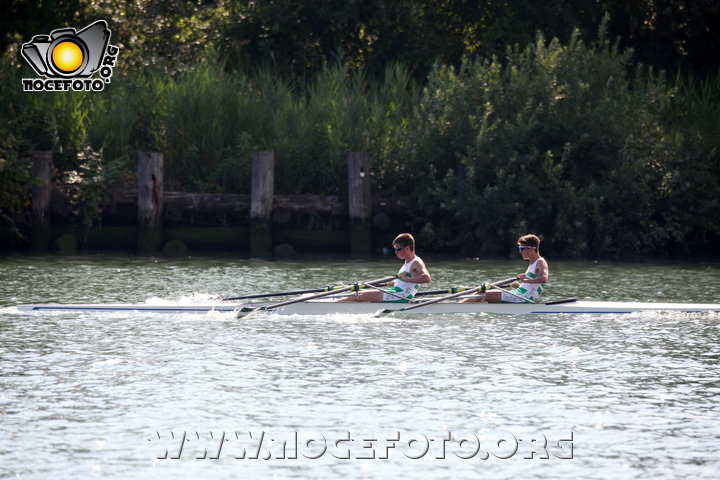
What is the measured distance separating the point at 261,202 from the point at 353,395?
50.8 feet

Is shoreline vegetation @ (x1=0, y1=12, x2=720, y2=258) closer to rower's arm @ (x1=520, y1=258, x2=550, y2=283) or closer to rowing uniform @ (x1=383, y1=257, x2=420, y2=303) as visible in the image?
rower's arm @ (x1=520, y1=258, x2=550, y2=283)

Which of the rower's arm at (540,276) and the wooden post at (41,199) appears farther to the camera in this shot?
the wooden post at (41,199)

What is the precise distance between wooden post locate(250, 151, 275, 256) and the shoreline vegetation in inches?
48.8

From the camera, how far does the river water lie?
9.51 metres

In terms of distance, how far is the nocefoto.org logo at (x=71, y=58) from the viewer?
2930 cm

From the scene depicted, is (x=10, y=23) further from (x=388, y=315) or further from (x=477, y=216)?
(x=388, y=315)

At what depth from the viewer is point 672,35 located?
35.2 m

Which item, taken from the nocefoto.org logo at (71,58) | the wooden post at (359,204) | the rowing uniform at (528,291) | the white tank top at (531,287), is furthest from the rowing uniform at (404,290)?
the nocefoto.org logo at (71,58)

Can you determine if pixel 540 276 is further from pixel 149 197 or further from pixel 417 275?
pixel 149 197

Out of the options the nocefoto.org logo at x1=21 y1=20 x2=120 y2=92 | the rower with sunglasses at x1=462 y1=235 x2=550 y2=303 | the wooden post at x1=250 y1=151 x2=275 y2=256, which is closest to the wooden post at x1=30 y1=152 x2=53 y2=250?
the nocefoto.org logo at x1=21 y1=20 x2=120 y2=92

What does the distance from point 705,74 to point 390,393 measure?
1024 inches

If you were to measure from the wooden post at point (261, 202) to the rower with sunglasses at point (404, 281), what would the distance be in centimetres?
955

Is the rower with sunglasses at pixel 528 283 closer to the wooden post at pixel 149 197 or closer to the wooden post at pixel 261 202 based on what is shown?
the wooden post at pixel 261 202

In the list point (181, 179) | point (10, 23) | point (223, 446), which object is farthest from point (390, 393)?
point (10, 23)
